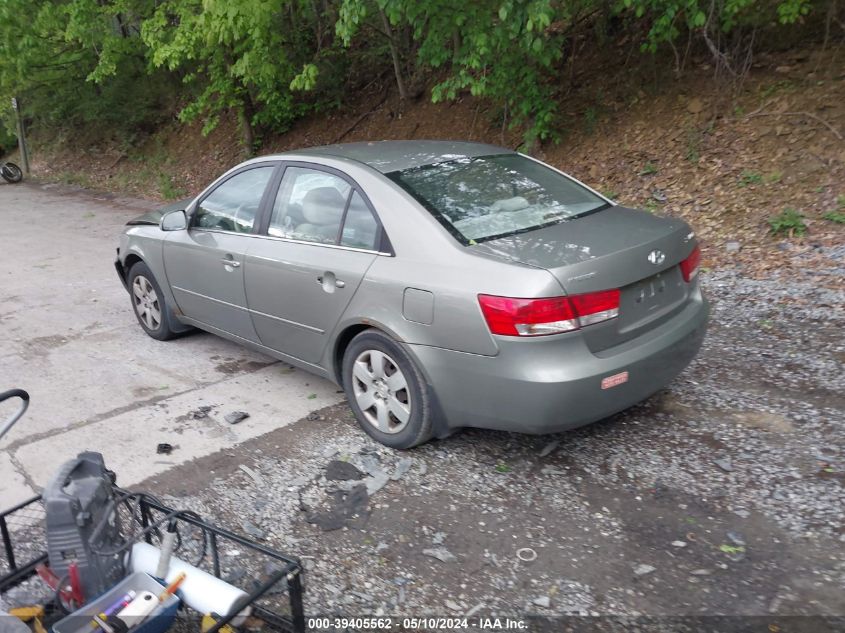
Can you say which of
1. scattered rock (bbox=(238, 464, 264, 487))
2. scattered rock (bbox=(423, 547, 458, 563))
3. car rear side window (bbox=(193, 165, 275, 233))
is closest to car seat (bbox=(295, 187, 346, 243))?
car rear side window (bbox=(193, 165, 275, 233))

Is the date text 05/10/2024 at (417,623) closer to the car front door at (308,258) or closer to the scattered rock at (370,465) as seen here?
the scattered rock at (370,465)

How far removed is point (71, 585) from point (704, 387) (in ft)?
12.2

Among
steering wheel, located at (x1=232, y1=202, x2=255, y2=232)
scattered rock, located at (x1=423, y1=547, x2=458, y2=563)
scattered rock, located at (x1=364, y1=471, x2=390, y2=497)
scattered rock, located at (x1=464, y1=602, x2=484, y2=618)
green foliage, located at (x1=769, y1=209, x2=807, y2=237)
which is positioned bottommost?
scattered rock, located at (x1=464, y1=602, x2=484, y2=618)

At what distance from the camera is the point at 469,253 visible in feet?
12.2

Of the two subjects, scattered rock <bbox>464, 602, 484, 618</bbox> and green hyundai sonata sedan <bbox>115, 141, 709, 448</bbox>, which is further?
green hyundai sonata sedan <bbox>115, 141, 709, 448</bbox>

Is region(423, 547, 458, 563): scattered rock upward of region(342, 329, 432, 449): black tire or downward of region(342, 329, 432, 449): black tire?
downward

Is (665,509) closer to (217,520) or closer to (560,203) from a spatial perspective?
(560,203)

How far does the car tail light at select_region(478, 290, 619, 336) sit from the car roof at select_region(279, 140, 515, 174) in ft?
4.34

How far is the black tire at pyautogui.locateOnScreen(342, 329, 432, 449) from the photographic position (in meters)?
3.94

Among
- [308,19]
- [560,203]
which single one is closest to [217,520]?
[560,203]

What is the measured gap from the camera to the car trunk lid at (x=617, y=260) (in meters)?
3.54

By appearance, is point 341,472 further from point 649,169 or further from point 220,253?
point 649,169

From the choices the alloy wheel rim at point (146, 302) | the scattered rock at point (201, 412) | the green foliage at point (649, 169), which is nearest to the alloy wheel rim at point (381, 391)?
the scattered rock at point (201, 412)

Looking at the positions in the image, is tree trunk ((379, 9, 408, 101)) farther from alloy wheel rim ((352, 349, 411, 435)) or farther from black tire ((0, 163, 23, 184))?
black tire ((0, 163, 23, 184))
